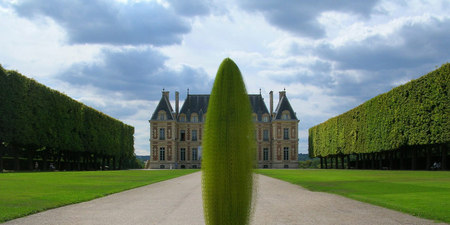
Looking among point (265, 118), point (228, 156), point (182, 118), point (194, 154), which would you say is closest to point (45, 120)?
point (228, 156)

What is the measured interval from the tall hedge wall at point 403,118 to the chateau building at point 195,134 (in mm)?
19563

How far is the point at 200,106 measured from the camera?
7531 centimetres

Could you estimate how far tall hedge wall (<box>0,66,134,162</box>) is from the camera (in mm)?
33594

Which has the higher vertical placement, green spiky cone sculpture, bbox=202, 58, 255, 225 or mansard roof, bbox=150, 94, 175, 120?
mansard roof, bbox=150, 94, 175, 120

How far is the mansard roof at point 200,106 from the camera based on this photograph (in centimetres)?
7475

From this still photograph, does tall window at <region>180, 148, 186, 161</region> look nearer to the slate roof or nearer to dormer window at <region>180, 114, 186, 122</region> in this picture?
dormer window at <region>180, 114, 186, 122</region>

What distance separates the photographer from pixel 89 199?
1202 cm

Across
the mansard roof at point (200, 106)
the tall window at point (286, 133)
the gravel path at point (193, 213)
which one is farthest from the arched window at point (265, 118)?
the gravel path at point (193, 213)

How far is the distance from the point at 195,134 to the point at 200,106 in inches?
202

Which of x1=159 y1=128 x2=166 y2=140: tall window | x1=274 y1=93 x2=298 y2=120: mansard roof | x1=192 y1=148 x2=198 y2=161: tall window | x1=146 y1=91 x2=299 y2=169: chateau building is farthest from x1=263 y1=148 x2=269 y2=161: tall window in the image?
x1=159 y1=128 x2=166 y2=140: tall window

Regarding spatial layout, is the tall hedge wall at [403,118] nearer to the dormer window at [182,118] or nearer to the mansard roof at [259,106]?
the mansard roof at [259,106]

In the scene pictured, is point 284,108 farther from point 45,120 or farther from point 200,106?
point 45,120

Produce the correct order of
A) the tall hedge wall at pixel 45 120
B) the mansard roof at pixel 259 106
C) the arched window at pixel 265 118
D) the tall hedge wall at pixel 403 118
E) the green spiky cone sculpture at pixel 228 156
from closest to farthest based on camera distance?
the green spiky cone sculpture at pixel 228 156 < the tall hedge wall at pixel 403 118 < the tall hedge wall at pixel 45 120 < the arched window at pixel 265 118 < the mansard roof at pixel 259 106

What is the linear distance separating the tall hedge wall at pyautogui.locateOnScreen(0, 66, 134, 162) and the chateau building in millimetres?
17536
